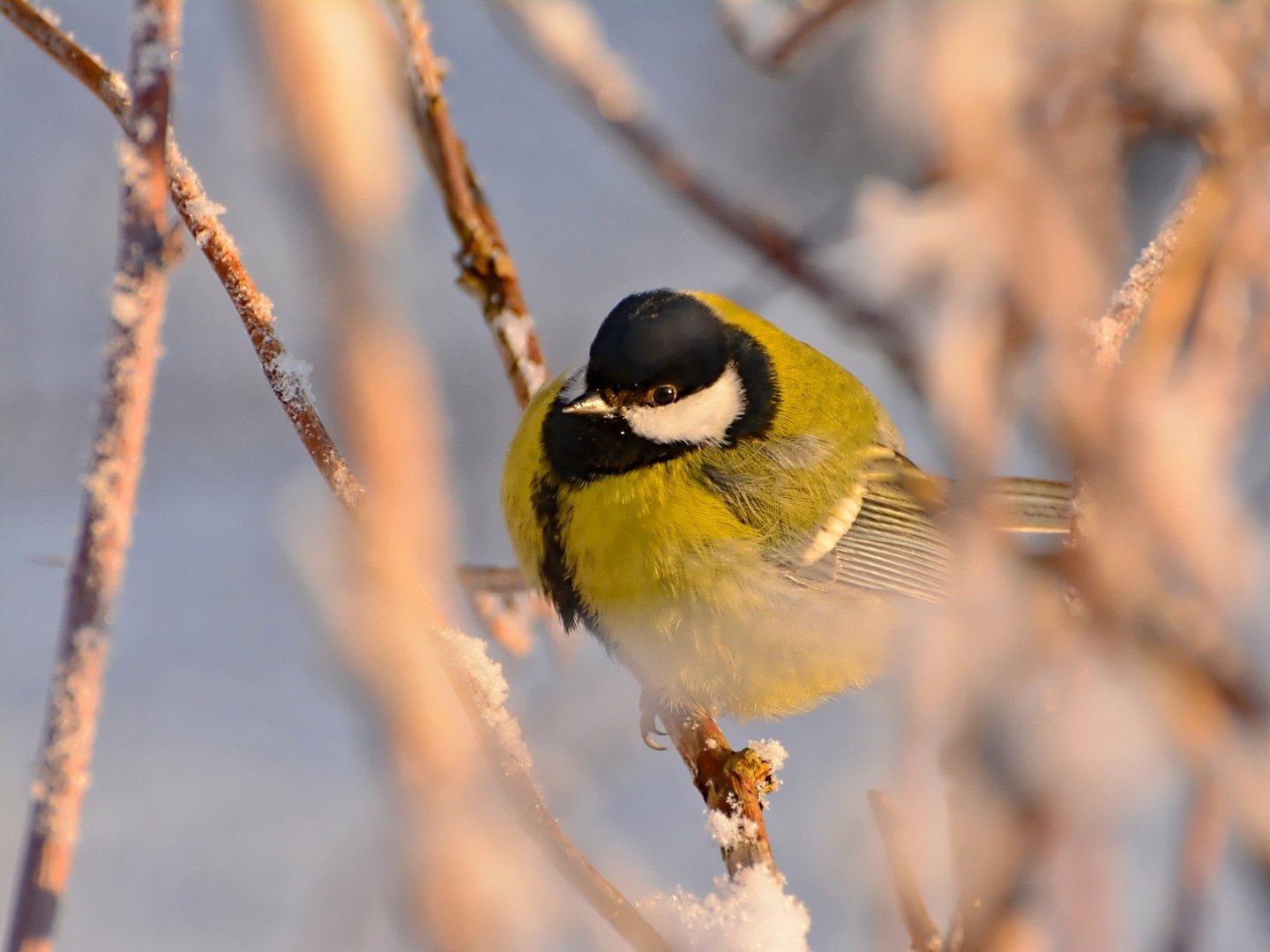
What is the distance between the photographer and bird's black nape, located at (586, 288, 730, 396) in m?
1.82

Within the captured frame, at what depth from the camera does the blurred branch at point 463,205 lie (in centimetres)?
175

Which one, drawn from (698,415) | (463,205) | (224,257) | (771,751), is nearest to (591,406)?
(698,415)

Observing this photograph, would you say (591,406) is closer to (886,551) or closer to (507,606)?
(507,606)

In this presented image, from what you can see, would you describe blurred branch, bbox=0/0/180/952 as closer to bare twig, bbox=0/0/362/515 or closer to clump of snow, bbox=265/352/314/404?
bare twig, bbox=0/0/362/515

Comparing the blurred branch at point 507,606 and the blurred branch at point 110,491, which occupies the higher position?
the blurred branch at point 110,491

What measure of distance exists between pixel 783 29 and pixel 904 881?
5.45 feet

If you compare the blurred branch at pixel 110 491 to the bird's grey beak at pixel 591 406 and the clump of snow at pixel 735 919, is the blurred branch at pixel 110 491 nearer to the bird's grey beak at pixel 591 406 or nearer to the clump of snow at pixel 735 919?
the clump of snow at pixel 735 919

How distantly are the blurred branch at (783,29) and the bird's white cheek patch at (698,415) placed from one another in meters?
0.57

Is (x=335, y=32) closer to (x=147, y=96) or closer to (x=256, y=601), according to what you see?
(x=147, y=96)

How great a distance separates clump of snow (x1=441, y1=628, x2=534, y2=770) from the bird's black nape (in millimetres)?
795

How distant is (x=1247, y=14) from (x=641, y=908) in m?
1.63

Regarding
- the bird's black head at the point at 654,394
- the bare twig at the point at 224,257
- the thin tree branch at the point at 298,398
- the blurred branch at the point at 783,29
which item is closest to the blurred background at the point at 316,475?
the bird's black head at the point at 654,394

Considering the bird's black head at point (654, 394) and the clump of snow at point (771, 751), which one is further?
the bird's black head at point (654, 394)

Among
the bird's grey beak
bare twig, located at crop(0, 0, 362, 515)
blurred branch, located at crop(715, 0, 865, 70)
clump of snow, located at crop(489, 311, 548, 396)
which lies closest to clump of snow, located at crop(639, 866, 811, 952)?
bare twig, located at crop(0, 0, 362, 515)
